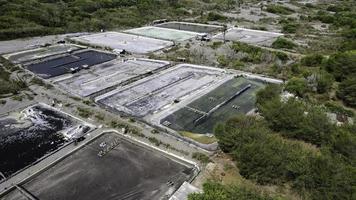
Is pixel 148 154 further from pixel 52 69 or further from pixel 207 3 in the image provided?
pixel 207 3

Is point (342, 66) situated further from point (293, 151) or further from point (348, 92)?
point (293, 151)

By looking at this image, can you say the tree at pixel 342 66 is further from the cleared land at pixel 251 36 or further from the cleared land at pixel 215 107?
the cleared land at pixel 251 36

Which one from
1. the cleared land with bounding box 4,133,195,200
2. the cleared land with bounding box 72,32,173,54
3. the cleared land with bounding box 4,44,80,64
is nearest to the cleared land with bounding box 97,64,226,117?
the cleared land with bounding box 4,133,195,200

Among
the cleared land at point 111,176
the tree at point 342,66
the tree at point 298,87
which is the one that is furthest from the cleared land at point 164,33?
the cleared land at point 111,176

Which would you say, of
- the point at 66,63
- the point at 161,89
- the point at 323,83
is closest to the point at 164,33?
the point at 66,63

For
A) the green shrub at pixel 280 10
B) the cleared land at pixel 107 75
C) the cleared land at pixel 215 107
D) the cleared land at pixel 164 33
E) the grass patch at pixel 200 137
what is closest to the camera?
the grass patch at pixel 200 137

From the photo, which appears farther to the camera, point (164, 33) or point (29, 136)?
point (164, 33)
